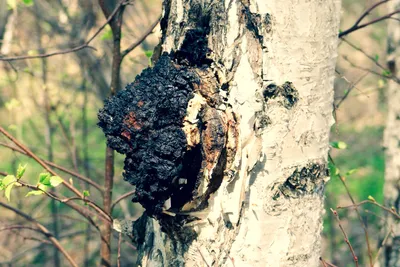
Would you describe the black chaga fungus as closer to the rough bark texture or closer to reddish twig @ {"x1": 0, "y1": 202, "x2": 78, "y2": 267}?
reddish twig @ {"x1": 0, "y1": 202, "x2": 78, "y2": 267}

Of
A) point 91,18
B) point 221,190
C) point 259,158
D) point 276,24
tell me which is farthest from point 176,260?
point 91,18

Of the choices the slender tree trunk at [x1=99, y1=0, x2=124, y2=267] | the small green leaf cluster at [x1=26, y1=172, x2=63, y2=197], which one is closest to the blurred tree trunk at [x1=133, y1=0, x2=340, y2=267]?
the small green leaf cluster at [x1=26, y1=172, x2=63, y2=197]

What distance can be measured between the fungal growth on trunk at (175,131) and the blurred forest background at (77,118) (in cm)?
57

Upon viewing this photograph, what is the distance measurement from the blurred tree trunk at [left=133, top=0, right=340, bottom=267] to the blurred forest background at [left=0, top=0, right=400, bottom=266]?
0.55m

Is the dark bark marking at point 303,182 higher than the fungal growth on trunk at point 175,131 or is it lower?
lower

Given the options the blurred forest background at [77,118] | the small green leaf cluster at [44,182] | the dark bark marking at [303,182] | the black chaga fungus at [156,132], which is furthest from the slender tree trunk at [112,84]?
the dark bark marking at [303,182]

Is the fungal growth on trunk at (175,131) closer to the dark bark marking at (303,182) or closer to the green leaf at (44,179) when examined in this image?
the dark bark marking at (303,182)

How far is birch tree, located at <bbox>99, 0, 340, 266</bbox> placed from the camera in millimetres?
1047

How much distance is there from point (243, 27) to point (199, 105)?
0.63ft

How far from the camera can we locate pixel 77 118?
7098 millimetres

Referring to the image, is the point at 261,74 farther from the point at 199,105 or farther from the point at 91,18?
the point at 91,18

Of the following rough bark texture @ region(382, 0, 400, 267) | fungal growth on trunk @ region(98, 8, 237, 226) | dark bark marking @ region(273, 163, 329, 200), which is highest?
rough bark texture @ region(382, 0, 400, 267)

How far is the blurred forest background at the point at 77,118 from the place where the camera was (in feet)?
9.69

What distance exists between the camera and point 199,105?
3.49 ft
